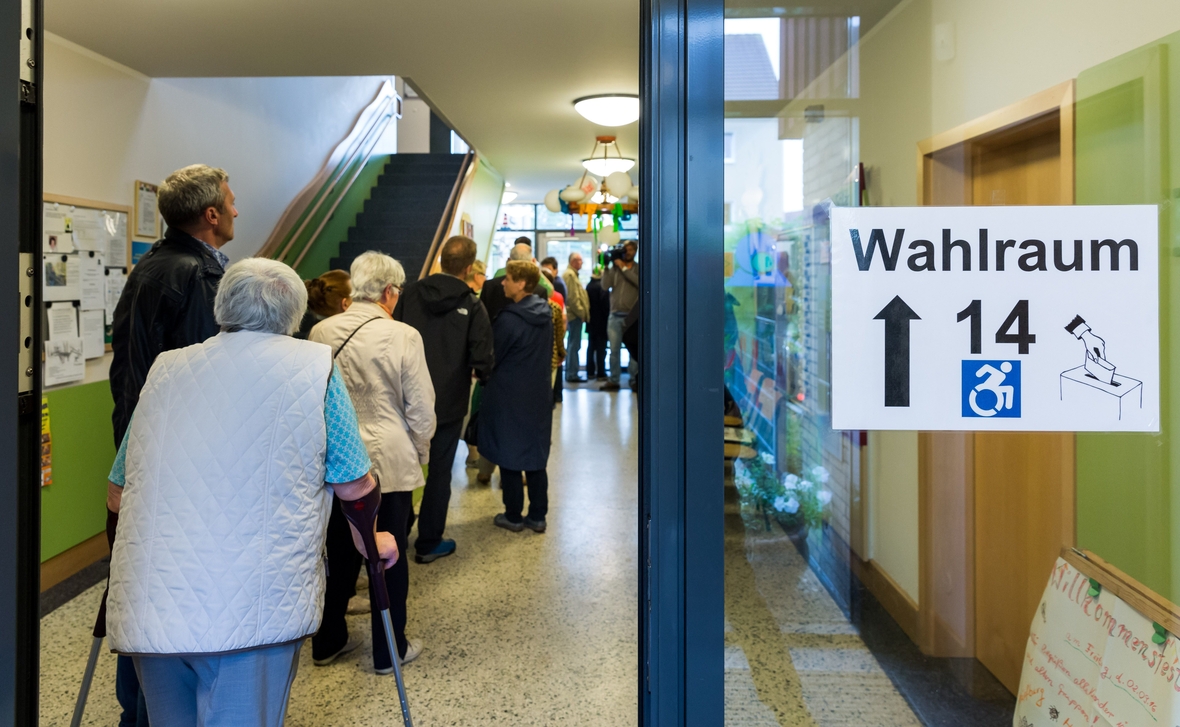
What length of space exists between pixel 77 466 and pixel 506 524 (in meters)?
2.14

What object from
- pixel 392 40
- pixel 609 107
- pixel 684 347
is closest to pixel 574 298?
pixel 609 107

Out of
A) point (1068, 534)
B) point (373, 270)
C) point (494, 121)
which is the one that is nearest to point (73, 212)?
point (373, 270)

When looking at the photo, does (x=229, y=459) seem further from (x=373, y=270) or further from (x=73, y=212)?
(x=73, y=212)

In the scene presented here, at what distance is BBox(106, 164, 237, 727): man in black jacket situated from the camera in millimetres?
2365

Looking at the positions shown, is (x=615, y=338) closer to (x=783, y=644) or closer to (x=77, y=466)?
(x=77, y=466)

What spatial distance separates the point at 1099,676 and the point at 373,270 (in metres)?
2.53

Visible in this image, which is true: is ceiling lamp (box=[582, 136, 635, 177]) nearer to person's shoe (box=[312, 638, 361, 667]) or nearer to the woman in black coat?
the woman in black coat

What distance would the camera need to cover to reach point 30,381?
55.3 inches

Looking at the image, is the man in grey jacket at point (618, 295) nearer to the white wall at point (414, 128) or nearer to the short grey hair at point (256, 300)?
the white wall at point (414, 128)

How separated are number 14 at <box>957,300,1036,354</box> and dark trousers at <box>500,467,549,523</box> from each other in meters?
3.68

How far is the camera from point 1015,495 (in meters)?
1.19

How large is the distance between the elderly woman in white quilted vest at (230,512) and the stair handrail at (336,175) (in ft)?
14.9

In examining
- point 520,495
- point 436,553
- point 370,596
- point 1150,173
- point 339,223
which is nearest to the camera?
point 1150,173

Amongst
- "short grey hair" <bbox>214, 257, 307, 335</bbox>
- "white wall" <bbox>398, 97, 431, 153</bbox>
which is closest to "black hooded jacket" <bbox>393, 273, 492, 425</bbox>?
"short grey hair" <bbox>214, 257, 307, 335</bbox>
